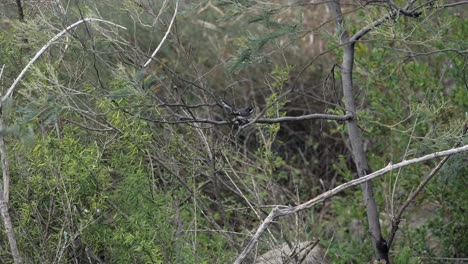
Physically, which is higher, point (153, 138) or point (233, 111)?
point (233, 111)

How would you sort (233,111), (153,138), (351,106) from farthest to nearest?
1. (153,138)
2. (351,106)
3. (233,111)

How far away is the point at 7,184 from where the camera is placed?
432 cm

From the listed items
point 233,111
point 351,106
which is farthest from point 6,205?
point 351,106

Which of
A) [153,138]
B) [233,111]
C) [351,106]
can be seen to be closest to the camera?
[233,111]

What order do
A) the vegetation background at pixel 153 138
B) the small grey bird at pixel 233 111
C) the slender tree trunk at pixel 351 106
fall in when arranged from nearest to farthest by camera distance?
the small grey bird at pixel 233 111 → the vegetation background at pixel 153 138 → the slender tree trunk at pixel 351 106

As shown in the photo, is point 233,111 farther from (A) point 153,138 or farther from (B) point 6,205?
(B) point 6,205

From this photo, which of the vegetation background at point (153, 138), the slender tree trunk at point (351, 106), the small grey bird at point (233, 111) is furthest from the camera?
the slender tree trunk at point (351, 106)

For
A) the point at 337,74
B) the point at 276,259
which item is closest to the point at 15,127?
the point at 276,259

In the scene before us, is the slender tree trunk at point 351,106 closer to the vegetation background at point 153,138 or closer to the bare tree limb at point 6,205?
the vegetation background at point 153,138

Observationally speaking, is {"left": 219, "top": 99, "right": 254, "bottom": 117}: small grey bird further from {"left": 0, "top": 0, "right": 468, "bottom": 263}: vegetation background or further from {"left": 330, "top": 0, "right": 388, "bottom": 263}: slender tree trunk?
{"left": 330, "top": 0, "right": 388, "bottom": 263}: slender tree trunk

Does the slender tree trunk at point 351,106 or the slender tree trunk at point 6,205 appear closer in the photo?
the slender tree trunk at point 6,205

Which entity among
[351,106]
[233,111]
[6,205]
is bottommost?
[6,205]

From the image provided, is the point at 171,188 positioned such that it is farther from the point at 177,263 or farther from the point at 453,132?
the point at 453,132

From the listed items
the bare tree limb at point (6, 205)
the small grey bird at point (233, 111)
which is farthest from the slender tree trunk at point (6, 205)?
the small grey bird at point (233, 111)
